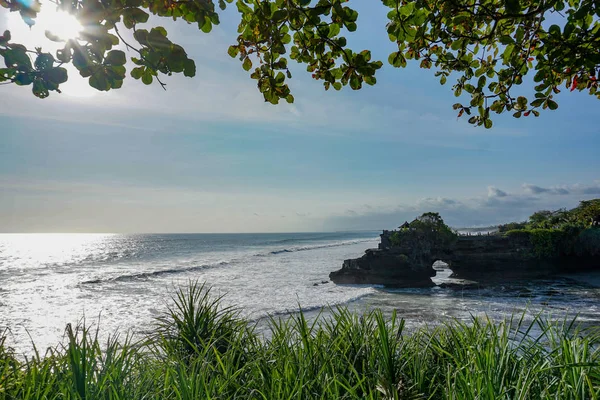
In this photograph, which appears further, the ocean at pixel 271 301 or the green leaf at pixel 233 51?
the ocean at pixel 271 301

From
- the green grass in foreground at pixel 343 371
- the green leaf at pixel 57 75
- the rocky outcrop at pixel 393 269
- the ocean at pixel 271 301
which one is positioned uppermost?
the green leaf at pixel 57 75

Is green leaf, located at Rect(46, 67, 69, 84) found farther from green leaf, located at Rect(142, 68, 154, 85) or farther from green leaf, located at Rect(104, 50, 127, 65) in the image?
green leaf, located at Rect(142, 68, 154, 85)

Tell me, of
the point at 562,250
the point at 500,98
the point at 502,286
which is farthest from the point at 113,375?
the point at 562,250

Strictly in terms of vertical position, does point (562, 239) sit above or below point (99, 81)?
below

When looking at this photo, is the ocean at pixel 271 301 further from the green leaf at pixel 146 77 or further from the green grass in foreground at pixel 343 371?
the green leaf at pixel 146 77

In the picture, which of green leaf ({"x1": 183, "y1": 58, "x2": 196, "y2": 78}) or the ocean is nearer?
green leaf ({"x1": 183, "y1": 58, "x2": 196, "y2": 78})

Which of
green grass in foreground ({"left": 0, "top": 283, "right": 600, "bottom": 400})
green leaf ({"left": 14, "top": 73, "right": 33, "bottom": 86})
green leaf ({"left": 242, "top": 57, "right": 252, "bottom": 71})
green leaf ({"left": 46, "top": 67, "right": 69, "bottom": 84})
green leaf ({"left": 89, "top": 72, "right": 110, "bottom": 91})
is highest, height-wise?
green leaf ({"left": 242, "top": 57, "right": 252, "bottom": 71})

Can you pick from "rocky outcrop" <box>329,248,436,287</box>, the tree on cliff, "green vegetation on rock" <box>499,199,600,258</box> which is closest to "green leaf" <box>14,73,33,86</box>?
the tree on cliff

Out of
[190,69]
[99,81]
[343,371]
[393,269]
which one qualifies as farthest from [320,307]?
[99,81]

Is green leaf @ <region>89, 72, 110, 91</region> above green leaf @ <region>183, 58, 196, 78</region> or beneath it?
beneath

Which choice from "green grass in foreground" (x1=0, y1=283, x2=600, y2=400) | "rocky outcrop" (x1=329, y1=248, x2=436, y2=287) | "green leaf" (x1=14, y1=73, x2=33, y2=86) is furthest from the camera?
"rocky outcrop" (x1=329, y1=248, x2=436, y2=287)

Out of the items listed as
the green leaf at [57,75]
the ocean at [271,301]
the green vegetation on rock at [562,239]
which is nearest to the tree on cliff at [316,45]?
the green leaf at [57,75]

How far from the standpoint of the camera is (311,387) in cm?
338

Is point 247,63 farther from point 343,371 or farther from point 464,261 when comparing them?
point 464,261
